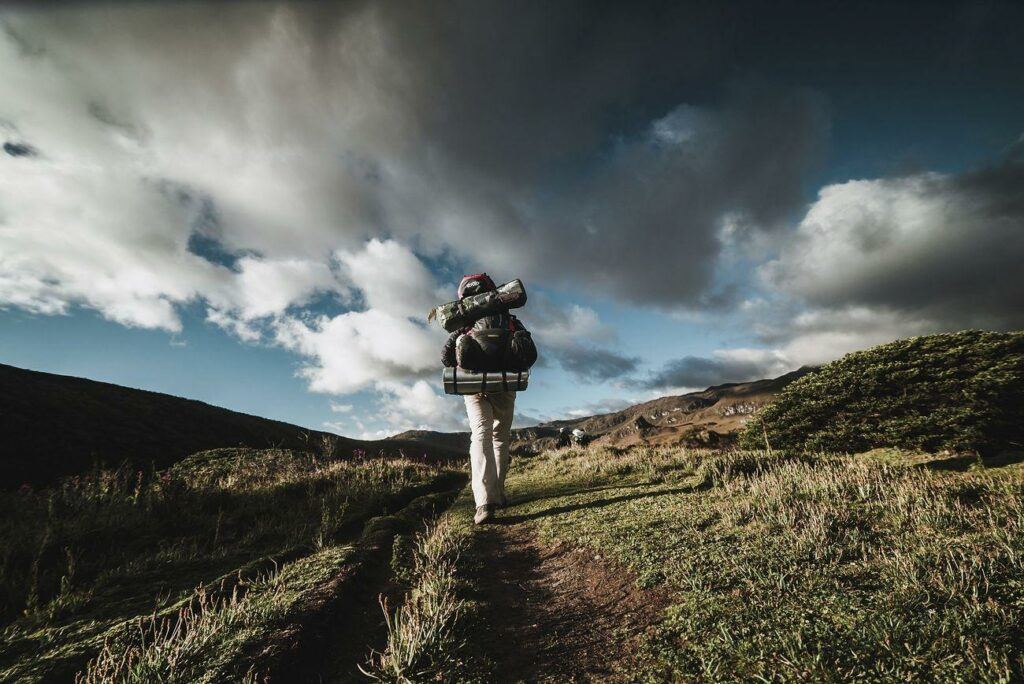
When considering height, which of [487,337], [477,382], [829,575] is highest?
[487,337]

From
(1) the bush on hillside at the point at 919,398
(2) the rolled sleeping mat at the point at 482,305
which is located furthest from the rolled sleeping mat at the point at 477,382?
(1) the bush on hillside at the point at 919,398

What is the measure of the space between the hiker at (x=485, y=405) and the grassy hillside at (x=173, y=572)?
4.93 feet

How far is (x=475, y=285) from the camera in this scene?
6.35 metres

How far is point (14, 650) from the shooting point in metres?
2.68

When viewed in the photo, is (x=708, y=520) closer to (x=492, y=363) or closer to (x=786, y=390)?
(x=492, y=363)

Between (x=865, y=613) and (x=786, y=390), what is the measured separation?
11.2 meters

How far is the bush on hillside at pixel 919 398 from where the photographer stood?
26.0ft

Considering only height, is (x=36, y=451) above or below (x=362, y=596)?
above

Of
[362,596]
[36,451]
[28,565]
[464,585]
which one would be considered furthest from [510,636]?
[36,451]

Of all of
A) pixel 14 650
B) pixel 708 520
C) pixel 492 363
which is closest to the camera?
pixel 14 650

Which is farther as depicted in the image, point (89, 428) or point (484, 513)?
point (89, 428)

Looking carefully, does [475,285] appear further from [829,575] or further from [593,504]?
[829,575]

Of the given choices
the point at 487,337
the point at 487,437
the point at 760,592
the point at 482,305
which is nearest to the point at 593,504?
the point at 487,437

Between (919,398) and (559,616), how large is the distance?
419 inches
